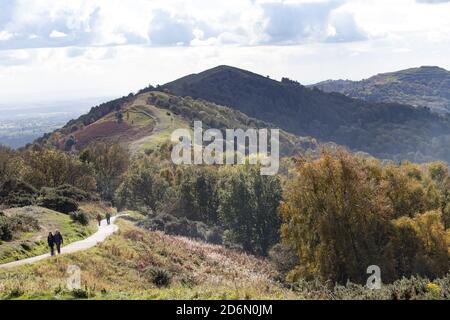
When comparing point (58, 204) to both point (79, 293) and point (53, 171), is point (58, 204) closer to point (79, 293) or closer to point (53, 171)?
point (53, 171)

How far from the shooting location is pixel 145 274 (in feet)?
95.1

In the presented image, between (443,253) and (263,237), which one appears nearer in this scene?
(443,253)

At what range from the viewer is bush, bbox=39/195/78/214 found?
4691 cm

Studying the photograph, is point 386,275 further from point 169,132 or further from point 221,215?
point 169,132

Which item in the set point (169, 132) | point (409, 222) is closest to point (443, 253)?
point (409, 222)

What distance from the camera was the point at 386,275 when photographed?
34.8 meters

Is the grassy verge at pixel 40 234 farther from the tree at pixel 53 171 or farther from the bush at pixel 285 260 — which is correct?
the tree at pixel 53 171

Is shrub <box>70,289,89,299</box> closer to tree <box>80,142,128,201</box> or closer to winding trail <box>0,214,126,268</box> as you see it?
winding trail <box>0,214,126,268</box>

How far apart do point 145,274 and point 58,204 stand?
2140cm

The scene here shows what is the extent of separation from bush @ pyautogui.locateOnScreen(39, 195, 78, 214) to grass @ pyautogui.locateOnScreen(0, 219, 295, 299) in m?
8.66

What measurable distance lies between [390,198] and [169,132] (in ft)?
469

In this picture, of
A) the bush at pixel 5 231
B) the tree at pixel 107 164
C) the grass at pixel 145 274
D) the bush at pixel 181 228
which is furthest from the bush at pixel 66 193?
the tree at pixel 107 164

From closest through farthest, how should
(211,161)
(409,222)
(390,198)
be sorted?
(409,222), (390,198), (211,161)

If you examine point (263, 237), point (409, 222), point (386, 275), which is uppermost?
point (409, 222)
